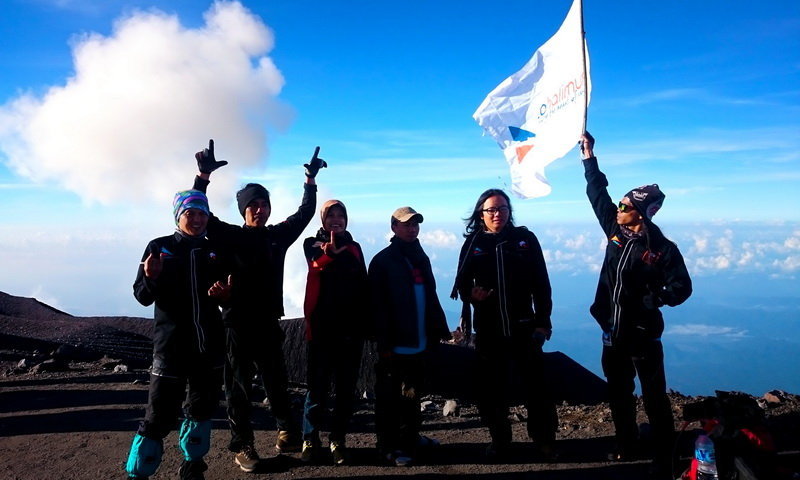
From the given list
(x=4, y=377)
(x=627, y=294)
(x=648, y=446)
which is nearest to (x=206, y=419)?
(x=627, y=294)

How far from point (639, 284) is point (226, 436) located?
4629 millimetres

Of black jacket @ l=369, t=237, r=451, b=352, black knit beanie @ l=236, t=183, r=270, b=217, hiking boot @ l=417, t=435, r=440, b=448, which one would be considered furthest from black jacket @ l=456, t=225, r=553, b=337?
black knit beanie @ l=236, t=183, r=270, b=217

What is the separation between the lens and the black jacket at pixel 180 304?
3885mm

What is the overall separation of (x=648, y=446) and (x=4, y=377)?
9939mm

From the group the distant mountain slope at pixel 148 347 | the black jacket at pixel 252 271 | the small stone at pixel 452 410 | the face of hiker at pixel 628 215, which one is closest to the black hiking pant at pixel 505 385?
the distant mountain slope at pixel 148 347

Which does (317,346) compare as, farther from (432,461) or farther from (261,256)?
(432,461)

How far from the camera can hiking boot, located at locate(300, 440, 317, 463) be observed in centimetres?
481

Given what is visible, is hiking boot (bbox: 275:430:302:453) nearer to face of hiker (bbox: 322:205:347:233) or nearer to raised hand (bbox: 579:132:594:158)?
face of hiker (bbox: 322:205:347:233)

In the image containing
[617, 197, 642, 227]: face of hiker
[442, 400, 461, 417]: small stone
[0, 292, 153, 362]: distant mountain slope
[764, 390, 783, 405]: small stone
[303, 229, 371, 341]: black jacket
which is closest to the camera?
[617, 197, 642, 227]: face of hiker

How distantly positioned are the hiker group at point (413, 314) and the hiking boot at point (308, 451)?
0.03 feet

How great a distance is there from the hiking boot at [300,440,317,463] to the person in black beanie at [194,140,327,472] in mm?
256

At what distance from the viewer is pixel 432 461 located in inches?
196

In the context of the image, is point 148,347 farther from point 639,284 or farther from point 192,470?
point 639,284

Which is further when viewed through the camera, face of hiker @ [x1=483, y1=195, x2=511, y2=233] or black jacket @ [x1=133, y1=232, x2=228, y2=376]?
face of hiker @ [x1=483, y1=195, x2=511, y2=233]
